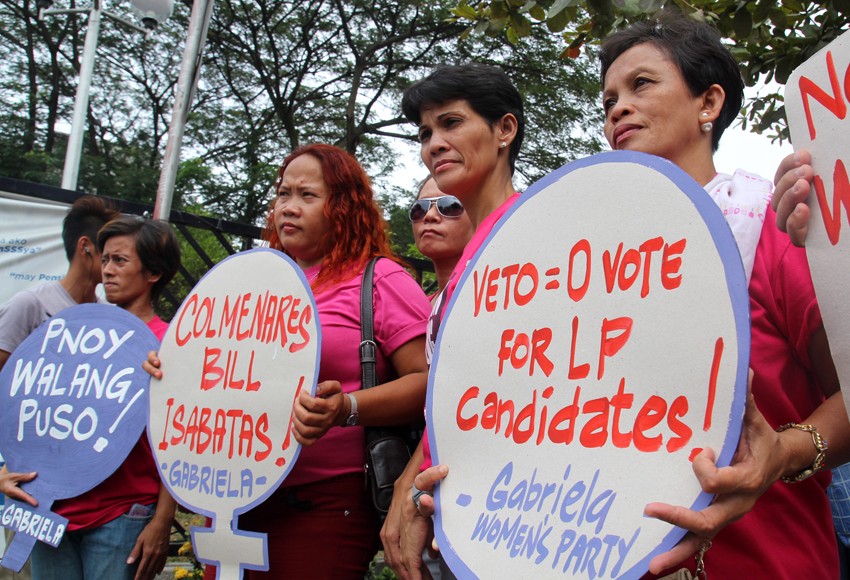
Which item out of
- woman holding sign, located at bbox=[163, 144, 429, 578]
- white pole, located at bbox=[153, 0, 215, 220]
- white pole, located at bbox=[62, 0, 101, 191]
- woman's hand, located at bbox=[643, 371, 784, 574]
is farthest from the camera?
white pole, located at bbox=[62, 0, 101, 191]

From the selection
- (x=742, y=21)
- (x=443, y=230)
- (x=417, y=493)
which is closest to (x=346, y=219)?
(x=443, y=230)

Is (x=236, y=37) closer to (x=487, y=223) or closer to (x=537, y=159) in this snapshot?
(x=537, y=159)

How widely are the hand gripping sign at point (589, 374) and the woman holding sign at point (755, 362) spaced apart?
0.05m

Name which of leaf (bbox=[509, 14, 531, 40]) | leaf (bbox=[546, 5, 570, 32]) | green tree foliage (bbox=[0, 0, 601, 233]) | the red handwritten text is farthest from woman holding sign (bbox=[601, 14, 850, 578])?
green tree foliage (bbox=[0, 0, 601, 233])

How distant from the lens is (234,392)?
180 centimetres

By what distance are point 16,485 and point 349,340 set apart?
1157mm

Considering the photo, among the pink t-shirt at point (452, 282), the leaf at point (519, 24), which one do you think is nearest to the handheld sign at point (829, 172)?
the pink t-shirt at point (452, 282)

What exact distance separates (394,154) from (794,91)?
479 inches

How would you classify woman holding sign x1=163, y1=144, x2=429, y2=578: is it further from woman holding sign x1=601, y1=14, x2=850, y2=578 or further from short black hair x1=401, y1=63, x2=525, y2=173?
woman holding sign x1=601, y1=14, x2=850, y2=578

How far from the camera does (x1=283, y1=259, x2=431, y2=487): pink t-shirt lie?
1.76m

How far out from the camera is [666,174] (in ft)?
3.28

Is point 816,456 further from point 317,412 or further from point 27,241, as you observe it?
point 27,241

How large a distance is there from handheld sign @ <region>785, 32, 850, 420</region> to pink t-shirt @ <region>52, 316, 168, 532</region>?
179 cm

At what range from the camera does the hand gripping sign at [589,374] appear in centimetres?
90
